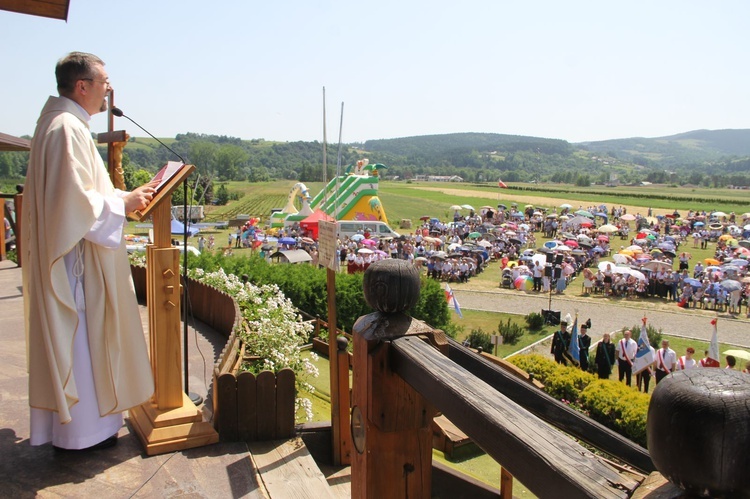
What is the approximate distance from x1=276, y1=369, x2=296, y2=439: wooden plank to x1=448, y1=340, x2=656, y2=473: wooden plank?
3.06 meters

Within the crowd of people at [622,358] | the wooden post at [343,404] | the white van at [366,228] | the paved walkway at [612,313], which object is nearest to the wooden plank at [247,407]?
the wooden post at [343,404]

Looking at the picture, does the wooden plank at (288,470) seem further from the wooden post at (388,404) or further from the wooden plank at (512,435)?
the wooden plank at (512,435)

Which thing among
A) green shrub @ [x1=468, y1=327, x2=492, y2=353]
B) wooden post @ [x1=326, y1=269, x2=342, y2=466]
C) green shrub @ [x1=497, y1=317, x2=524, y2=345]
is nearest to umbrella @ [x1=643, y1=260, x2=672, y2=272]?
green shrub @ [x1=497, y1=317, x2=524, y2=345]

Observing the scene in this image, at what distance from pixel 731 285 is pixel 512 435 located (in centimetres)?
2321

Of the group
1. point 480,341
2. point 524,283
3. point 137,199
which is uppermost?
point 137,199

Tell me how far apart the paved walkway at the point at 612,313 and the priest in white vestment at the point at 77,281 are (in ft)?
49.7

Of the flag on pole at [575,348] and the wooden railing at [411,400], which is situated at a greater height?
the wooden railing at [411,400]

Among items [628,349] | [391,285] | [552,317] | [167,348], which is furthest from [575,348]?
[391,285]

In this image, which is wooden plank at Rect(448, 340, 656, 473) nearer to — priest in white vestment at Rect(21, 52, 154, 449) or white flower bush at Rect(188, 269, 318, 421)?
priest in white vestment at Rect(21, 52, 154, 449)

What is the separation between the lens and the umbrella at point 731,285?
2055 centimetres

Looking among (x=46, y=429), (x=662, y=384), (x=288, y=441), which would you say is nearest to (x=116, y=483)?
(x=46, y=429)

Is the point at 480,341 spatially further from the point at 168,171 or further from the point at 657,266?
the point at 657,266

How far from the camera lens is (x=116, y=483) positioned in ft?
11.0

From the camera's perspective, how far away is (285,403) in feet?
14.9
